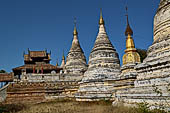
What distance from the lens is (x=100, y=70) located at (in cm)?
1680

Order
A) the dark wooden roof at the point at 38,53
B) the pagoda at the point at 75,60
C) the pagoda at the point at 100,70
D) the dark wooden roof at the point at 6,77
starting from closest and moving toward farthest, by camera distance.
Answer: the pagoda at the point at 100,70 < the pagoda at the point at 75,60 < the dark wooden roof at the point at 6,77 < the dark wooden roof at the point at 38,53

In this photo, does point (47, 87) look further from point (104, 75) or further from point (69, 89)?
point (104, 75)

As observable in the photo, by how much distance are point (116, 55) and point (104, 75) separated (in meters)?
3.35

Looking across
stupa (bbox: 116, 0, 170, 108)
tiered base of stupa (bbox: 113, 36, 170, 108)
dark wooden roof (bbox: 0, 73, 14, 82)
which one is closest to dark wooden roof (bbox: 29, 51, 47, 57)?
dark wooden roof (bbox: 0, 73, 14, 82)

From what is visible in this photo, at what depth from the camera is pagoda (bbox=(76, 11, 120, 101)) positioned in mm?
15445

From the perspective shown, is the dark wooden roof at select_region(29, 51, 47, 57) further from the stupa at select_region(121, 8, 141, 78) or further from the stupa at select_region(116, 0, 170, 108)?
the stupa at select_region(116, 0, 170, 108)

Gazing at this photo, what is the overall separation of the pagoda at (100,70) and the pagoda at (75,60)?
6425 mm

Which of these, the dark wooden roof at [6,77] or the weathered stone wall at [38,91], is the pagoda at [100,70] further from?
the dark wooden roof at [6,77]

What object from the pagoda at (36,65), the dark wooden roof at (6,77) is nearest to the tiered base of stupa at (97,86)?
the pagoda at (36,65)

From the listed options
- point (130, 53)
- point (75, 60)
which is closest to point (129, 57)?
point (130, 53)

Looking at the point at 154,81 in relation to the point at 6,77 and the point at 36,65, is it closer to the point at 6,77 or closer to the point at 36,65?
the point at 36,65

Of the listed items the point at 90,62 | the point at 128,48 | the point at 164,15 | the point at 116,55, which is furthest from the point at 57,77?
the point at 164,15

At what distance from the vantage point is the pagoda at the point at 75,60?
24.8 metres

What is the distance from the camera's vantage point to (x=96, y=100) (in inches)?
579
